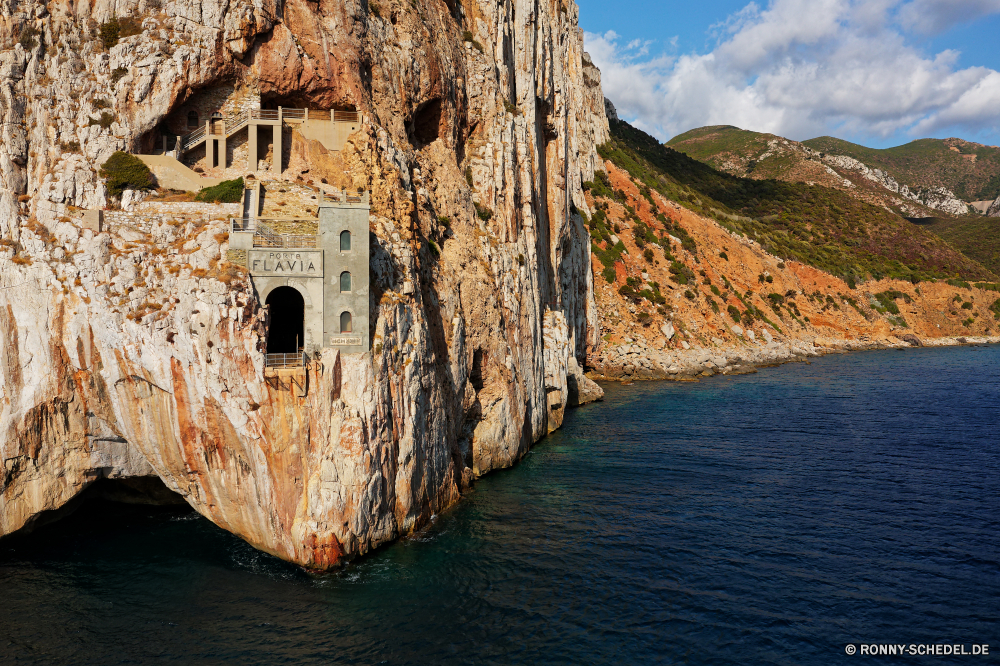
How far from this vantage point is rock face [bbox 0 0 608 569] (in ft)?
96.5

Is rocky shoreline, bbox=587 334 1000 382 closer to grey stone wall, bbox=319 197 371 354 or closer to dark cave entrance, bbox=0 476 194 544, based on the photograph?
grey stone wall, bbox=319 197 371 354

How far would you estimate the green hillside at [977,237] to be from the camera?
160 meters

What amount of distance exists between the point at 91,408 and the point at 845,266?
129 metres

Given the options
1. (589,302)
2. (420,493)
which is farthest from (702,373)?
(420,493)

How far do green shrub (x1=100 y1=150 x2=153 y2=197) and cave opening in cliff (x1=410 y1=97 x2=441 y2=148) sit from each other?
18259 millimetres

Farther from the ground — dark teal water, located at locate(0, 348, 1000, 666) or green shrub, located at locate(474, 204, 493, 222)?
green shrub, located at locate(474, 204, 493, 222)

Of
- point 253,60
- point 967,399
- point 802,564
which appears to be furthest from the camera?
point 967,399

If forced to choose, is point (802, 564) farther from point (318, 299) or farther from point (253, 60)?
point (253, 60)

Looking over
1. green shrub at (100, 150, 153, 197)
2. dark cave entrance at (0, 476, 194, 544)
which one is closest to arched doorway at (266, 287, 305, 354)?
green shrub at (100, 150, 153, 197)

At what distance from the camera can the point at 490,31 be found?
173 feet

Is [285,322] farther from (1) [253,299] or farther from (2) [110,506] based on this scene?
(2) [110,506]

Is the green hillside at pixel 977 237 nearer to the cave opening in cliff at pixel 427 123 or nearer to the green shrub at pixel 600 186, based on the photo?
the green shrub at pixel 600 186

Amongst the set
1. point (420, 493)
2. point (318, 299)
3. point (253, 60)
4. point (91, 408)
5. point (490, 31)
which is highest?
point (490, 31)

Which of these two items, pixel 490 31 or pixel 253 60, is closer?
pixel 253 60
